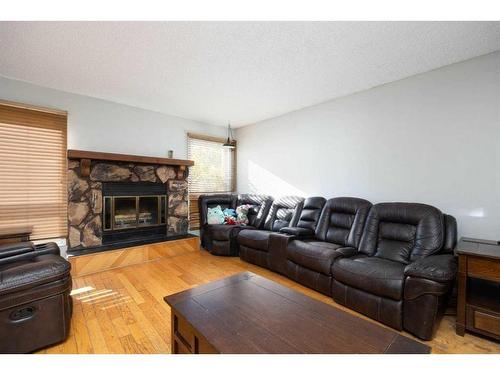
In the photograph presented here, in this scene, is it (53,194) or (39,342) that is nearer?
(39,342)

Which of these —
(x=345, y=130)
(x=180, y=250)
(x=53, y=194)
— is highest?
(x=345, y=130)

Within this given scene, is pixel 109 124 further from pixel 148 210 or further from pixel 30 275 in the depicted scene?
pixel 30 275

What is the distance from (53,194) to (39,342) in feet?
7.30

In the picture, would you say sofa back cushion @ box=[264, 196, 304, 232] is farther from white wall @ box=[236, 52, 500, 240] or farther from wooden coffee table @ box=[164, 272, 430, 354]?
wooden coffee table @ box=[164, 272, 430, 354]

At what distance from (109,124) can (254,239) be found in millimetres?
2860

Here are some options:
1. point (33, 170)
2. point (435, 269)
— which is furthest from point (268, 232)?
point (33, 170)

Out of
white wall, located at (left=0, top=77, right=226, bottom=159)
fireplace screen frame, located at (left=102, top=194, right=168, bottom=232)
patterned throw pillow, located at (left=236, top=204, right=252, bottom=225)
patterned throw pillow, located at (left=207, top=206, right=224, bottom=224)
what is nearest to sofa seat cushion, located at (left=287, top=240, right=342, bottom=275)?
patterned throw pillow, located at (left=236, top=204, right=252, bottom=225)

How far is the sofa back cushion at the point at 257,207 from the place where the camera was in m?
3.99

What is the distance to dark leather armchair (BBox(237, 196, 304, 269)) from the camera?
10.5ft

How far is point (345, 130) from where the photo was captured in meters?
3.34

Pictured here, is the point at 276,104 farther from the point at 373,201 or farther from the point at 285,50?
the point at 373,201

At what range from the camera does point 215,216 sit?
411cm

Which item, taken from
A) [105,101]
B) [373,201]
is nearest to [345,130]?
[373,201]
